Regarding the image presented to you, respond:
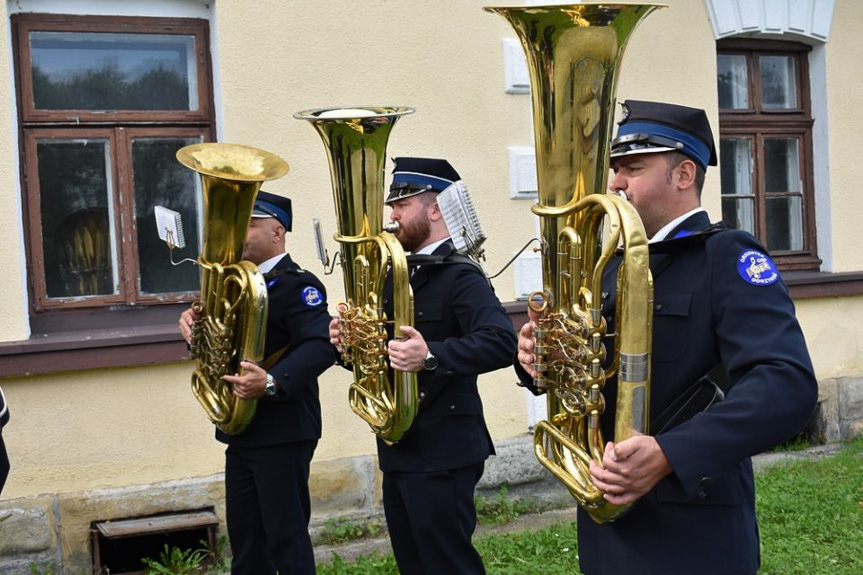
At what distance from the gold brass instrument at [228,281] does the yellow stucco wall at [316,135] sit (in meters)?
1.39

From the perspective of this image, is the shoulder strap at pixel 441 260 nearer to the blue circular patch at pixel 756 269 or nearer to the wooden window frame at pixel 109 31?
the blue circular patch at pixel 756 269

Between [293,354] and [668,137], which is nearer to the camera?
[668,137]

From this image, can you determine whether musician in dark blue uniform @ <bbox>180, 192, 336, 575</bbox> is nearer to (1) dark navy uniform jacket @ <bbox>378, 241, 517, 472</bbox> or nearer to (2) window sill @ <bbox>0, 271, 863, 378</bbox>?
(1) dark navy uniform jacket @ <bbox>378, 241, 517, 472</bbox>

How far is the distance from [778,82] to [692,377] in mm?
6336

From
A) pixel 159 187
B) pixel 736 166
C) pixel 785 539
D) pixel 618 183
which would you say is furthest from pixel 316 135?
pixel 618 183

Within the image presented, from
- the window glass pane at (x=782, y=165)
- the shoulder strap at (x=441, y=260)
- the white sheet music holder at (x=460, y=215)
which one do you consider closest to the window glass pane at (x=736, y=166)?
the window glass pane at (x=782, y=165)

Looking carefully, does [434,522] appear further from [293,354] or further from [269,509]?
[293,354]

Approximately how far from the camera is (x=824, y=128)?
8344 millimetres

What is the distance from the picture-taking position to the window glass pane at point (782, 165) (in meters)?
8.48

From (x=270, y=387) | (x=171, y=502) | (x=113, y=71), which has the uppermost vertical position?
(x=113, y=71)

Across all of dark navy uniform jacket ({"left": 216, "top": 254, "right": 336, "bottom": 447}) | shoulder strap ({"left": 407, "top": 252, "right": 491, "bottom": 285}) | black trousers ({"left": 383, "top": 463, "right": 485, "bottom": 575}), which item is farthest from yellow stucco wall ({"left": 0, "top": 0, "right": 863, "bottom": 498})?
black trousers ({"left": 383, "top": 463, "right": 485, "bottom": 575})

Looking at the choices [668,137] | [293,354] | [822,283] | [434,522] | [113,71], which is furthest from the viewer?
[822,283]

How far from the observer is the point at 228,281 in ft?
15.1

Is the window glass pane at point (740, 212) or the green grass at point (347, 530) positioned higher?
the window glass pane at point (740, 212)
